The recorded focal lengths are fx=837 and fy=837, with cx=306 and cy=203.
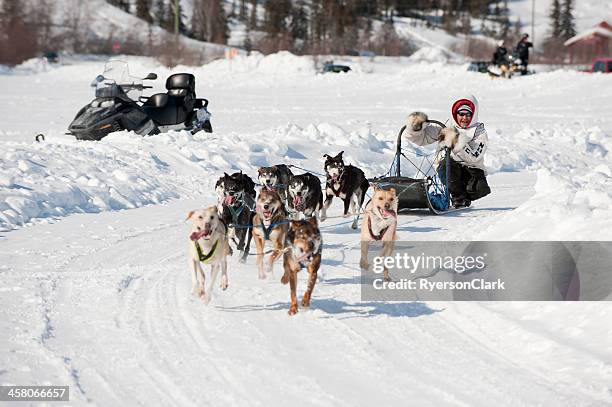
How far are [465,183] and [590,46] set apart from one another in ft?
173

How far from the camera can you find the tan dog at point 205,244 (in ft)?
20.1

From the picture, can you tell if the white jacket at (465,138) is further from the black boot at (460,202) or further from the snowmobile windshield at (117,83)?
the snowmobile windshield at (117,83)

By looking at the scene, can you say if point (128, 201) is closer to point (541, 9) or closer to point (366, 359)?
point (366, 359)

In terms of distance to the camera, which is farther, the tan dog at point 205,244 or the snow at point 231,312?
the tan dog at point 205,244

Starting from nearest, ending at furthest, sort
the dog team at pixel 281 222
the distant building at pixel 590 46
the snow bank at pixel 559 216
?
the dog team at pixel 281 222
the snow bank at pixel 559 216
the distant building at pixel 590 46

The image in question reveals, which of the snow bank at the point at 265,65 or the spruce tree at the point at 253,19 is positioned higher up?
the spruce tree at the point at 253,19

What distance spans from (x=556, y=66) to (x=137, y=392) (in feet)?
164

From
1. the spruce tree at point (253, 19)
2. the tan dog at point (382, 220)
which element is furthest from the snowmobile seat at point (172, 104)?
the spruce tree at point (253, 19)

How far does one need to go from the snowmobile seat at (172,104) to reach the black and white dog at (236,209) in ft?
28.7

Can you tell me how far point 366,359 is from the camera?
5.20 m

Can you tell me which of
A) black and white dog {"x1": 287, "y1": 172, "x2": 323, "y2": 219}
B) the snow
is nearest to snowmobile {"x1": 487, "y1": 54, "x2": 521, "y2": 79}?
the snow

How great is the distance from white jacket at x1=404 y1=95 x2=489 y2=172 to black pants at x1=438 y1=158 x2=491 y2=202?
0.30 ft

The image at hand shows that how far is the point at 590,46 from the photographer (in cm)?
5928

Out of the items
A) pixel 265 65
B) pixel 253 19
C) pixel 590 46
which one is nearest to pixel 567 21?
pixel 590 46
